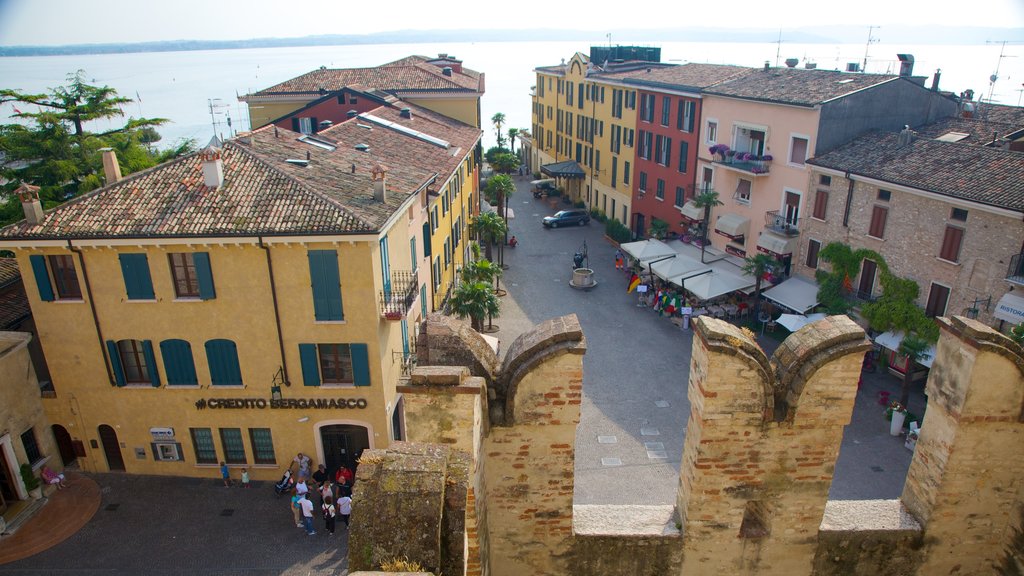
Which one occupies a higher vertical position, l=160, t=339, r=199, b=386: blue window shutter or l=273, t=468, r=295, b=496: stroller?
l=160, t=339, r=199, b=386: blue window shutter

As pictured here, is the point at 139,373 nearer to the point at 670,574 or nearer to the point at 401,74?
the point at 670,574

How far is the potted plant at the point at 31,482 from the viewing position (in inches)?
878

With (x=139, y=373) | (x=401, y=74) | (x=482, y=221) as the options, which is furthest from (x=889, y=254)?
(x=401, y=74)

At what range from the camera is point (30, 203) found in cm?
2055

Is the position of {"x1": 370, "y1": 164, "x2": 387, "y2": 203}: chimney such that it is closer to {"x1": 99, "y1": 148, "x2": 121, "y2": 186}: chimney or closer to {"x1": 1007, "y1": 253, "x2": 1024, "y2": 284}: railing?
{"x1": 99, "y1": 148, "x2": 121, "y2": 186}: chimney

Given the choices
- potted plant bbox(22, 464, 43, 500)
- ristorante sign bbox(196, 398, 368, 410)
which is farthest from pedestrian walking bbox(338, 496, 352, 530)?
potted plant bbox(22, 464, 43, 500)

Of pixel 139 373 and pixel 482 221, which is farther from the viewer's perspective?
pixel 482 221

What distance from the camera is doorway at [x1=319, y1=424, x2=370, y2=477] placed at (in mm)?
23641

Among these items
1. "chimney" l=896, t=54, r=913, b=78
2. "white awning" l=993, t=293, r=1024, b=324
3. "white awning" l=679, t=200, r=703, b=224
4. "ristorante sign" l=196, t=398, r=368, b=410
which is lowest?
"ristorante sign" l=196, t=398, r=368, b=410

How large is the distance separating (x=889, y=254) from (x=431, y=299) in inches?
847

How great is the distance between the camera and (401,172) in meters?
28.4

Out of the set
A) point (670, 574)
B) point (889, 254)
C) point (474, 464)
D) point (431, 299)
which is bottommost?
point (431, 299)

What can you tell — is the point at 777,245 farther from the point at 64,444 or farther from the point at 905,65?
the point at 64,444

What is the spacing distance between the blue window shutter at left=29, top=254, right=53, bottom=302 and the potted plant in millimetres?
5954
